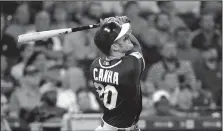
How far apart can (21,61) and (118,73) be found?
361cm

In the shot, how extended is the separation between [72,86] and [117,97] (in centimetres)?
299

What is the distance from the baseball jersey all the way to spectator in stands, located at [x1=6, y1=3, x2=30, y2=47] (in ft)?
11.5

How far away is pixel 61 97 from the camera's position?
7.50m

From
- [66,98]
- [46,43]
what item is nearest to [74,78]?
[66,98]

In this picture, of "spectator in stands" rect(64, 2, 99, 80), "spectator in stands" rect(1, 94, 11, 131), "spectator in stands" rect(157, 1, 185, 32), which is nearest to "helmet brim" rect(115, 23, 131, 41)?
"spectator in stands" rect(1, 94, 11, 131)

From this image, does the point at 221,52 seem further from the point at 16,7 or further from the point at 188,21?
the point at 16,7

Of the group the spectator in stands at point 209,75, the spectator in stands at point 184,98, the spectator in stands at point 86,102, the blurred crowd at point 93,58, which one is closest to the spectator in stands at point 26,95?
the blurred crowd at point 93,58

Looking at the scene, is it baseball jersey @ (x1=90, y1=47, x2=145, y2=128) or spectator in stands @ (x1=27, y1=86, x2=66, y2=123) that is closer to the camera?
baseball jersey @ (x1=90, y1=47, x2=145, y2=128)

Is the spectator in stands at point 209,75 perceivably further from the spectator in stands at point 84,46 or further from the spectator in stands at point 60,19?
the spectator in stands at point 60,19

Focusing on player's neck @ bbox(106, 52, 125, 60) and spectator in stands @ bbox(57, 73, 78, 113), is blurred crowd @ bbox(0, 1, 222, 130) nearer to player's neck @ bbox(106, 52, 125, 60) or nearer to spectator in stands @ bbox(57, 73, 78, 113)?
spectator in stands @ bbox(57, 73, 78, 113)

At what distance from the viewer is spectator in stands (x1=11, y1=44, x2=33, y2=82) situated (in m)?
7.80

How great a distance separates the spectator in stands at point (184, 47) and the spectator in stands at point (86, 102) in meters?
1.62

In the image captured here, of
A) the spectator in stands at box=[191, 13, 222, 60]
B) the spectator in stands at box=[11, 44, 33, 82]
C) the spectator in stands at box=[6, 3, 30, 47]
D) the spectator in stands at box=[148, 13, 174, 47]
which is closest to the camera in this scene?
the spectator in stands at box=[11, 44, 33, 82]

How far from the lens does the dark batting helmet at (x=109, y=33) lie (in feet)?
15.0
